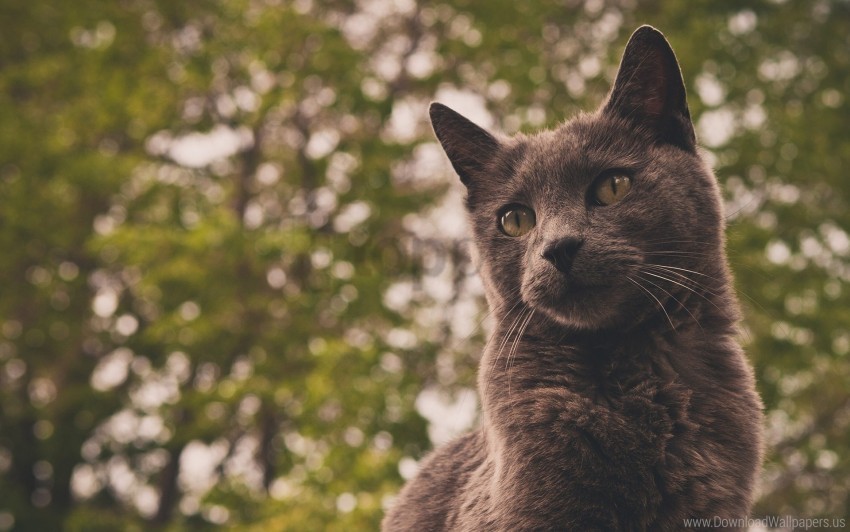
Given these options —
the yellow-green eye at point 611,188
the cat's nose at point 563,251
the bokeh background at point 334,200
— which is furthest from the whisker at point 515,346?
the bokeh background at point 334,200

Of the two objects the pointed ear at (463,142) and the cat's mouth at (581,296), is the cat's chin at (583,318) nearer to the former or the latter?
the cat's mouth at (581,296)

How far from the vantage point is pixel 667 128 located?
6.70 feet

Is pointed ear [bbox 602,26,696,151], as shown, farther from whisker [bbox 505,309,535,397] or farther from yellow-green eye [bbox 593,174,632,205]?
whisker [bbox 505,309,535,397]

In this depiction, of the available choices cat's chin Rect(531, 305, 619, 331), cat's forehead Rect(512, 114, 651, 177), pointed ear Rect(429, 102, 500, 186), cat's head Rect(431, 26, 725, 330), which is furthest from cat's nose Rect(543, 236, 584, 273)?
pointed ear Rect(429, 102, 500, 186)

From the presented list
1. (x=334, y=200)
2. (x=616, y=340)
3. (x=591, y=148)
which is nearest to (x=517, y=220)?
(x=591, y=148)

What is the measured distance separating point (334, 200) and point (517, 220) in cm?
564

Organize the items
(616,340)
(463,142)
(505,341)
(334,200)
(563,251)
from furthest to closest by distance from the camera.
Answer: (334,200)
(463,142)
(505,341)
(616,340)
(563,251)

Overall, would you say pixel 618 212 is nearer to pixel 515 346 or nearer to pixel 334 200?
pixel 515 346

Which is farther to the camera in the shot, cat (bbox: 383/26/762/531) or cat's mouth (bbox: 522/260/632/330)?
cat's mouth (bbox: 522/260/632/330)

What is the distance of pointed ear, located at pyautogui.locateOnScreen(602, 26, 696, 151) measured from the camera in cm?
195

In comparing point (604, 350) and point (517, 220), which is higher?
point (517, 220)

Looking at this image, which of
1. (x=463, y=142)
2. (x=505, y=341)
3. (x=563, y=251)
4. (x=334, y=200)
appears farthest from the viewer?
(x=334, y=200)

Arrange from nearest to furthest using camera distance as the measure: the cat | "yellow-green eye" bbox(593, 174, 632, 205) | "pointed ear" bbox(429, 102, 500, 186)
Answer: the cat, "yellow-green eye" bbox(593, 174, 632, 205), "pointed ear" bbox(429, 102, 500, 186)

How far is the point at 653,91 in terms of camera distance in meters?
2.02
